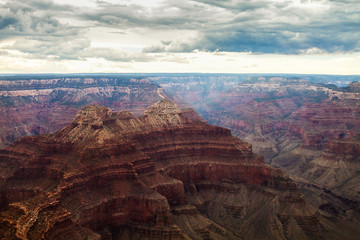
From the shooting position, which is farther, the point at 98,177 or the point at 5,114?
the point at 5,114

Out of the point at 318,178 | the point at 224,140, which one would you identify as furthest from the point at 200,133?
the point at 318,178

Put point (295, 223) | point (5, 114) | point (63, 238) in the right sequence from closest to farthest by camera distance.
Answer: point (63, 238)
point (295, 223)
point (5, 114)

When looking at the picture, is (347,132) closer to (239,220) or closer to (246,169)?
(246,169)

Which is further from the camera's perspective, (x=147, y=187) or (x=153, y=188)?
(x=153, y=188)

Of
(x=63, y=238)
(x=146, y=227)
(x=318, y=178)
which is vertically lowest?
(x=318, y=178)

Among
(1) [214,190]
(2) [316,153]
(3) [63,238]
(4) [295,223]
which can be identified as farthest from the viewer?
(2) [316,153]

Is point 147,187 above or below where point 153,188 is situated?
above

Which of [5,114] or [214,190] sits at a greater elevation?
[5,114]
